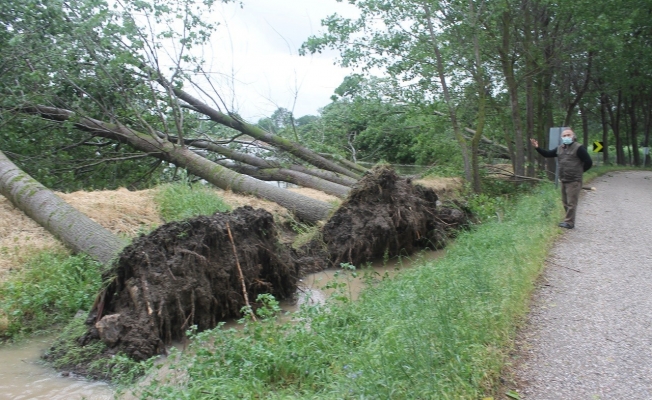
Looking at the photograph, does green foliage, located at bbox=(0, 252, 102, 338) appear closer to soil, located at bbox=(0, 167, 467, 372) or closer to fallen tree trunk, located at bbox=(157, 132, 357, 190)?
soil, located at bbox=(0, 167, 467, 372)

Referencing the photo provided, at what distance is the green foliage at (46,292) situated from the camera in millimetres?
7617

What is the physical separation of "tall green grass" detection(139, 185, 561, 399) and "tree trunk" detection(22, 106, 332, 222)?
5408 mm

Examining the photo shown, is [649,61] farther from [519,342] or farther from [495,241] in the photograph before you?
[519,342]

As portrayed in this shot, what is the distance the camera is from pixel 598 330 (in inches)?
224

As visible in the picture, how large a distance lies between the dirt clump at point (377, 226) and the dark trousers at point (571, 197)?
2.58m

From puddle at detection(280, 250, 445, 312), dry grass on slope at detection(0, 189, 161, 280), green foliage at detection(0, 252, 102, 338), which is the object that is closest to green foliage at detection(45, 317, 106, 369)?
green foliage at detection(0, 252, 102, 338)

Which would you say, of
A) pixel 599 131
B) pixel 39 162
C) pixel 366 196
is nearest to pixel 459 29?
pixel 366 196

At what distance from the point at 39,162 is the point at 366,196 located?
7.22 meters

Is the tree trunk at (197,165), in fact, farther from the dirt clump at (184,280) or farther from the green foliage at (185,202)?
the dirt clump at (184,280)

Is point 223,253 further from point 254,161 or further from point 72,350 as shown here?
point 254,161

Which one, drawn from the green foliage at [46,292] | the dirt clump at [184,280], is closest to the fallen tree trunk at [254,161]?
the dirt clump at [184,280]

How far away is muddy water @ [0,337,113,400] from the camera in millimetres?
5828

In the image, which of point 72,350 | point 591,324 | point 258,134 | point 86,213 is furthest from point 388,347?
point 258,134

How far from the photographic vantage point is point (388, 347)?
4754mm
